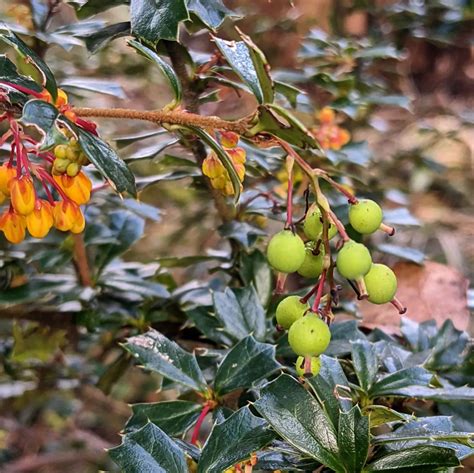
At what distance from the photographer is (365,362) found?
76 centimetres

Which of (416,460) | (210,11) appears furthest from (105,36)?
(416,460)

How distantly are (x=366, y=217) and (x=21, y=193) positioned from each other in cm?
35

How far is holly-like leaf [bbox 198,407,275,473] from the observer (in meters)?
0.63

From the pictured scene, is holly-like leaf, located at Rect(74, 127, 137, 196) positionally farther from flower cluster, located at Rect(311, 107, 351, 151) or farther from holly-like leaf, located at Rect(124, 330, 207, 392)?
flower cluster, located at Rect(311, 107, 351, 151)

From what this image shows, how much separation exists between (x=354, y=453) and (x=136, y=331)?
58cm

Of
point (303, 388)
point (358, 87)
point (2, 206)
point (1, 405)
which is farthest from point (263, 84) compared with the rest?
point (1, 405)

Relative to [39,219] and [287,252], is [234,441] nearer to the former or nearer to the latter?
[287,252]

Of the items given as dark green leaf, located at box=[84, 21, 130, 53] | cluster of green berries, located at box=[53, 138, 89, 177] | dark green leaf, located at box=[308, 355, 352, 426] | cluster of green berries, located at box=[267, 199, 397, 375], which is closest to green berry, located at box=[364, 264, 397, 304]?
cluster of green berries, located at box=[267, 199, 397, 375]

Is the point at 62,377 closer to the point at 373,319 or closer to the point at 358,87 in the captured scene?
the point at 373,319

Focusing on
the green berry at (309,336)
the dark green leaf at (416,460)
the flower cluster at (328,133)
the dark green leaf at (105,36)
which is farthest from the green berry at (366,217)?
the flower cluster at (328,133)

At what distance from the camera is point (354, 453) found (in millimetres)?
606

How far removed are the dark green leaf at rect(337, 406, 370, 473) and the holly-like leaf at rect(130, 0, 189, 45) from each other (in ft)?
1.41

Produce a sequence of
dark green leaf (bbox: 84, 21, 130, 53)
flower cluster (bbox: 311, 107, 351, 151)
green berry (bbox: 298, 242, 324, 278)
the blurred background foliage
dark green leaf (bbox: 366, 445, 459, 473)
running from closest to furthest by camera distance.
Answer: dark green leaf (bbox: 366, 445, 459, 473) → green berry (bbox: 298, 242, 324, 278) → dark green leaf (bbox: 84, 21, 130, 53) → the blurred background foliage → flower cluster (bbox: 311, 107, 351, 151)

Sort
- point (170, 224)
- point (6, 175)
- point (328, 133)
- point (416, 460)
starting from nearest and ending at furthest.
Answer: point (416, 460), point (6, 175), point (328, 133), point (170, 224)
